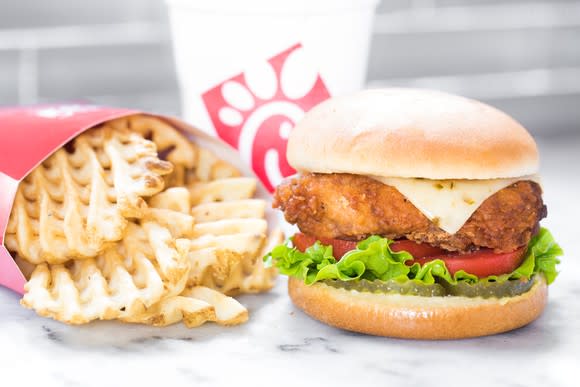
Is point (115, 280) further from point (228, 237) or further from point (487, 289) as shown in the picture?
point (487, 289)

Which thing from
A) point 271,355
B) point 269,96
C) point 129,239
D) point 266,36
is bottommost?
point 271,355

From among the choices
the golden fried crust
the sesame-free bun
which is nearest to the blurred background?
the sesame-free bun

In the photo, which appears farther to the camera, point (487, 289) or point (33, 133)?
point (33, 133)

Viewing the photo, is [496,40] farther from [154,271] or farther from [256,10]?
[154,271]

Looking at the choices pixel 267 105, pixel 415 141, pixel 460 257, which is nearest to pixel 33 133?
pixel 267 105

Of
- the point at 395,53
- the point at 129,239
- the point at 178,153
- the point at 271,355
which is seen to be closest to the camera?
the point at 271,355

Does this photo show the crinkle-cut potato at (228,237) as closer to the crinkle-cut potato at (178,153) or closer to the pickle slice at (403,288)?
the crinkle-cut potato at (178,153)

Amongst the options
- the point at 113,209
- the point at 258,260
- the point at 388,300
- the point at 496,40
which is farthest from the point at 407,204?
the point at 496,40
